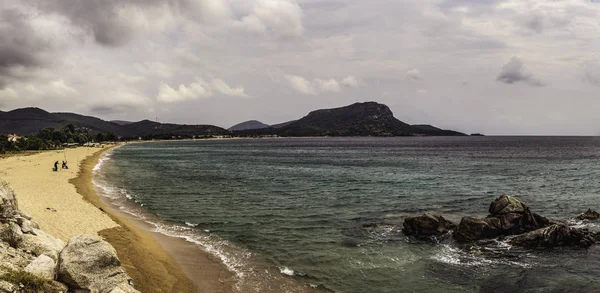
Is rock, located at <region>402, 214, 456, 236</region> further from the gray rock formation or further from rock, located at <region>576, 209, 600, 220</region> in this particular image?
rock, located at <region>576, 209, 600, 220</region>

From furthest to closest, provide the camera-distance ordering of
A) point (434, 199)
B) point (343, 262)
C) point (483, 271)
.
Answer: point (434, 199) → point (343, 262) → point (483, 271)

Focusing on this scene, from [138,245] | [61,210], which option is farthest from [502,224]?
[61,210]

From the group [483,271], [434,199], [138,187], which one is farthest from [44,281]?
[138,187]

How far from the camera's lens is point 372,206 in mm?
37781

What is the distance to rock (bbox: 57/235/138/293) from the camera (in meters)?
12.8

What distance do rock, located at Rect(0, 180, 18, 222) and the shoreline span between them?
18.7 ft

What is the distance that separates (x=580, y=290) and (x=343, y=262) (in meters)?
12.2

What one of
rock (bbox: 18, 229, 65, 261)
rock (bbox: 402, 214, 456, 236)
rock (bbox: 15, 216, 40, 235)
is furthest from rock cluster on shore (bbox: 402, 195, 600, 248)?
rock (bbox: 15, 216, 40, 235)

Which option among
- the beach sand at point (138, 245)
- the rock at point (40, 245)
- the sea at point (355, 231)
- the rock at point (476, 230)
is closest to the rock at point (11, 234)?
the rock at point (40, 245)

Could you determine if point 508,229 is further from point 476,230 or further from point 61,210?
point 61,210

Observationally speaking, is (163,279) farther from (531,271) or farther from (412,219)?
(531,271)

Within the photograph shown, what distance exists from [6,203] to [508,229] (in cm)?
3112

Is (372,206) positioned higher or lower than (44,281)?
lower

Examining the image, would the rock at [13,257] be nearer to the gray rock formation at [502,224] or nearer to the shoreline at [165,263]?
the shoreline at [165,263]
